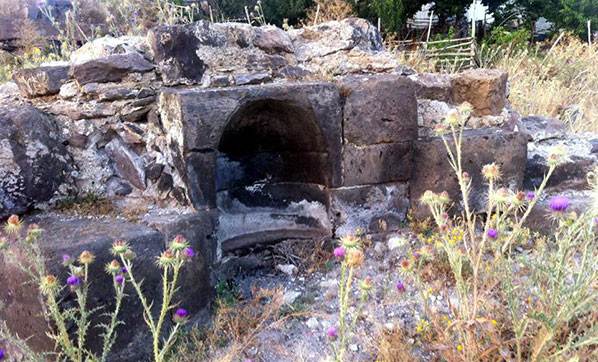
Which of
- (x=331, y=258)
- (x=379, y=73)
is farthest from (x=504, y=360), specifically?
(x=379, y=73)

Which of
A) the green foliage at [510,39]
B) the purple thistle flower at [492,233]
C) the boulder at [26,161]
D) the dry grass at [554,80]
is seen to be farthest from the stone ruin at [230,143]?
the green foliage at [510,39]

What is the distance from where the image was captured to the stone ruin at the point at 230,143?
2.55 m

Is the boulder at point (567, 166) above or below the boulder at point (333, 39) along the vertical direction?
below

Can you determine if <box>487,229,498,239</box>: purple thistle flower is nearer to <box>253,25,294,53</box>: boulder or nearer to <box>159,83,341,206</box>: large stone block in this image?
<box>159,83,341,206</box>: large stone block

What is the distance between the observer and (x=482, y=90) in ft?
11.5

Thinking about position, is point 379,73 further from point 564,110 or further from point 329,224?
point 564,110

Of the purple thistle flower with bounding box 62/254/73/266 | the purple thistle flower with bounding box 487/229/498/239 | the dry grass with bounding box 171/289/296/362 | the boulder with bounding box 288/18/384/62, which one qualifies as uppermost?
the boulder with bounding box 288/18/384/62

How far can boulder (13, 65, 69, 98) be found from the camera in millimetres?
2953

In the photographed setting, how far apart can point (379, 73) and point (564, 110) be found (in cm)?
381

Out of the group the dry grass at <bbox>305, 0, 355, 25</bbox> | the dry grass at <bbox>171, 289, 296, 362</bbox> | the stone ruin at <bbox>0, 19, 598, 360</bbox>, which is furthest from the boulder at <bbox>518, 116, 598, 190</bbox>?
the dry grass at <bbox>305, 0, 355, 25</bbox>

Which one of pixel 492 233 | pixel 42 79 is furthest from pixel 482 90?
pixel 42 79

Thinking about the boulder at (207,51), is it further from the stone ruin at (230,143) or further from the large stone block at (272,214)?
the large stone block at (272,214)

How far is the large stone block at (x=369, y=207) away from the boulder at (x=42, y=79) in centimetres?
176

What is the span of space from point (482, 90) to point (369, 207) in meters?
1.15
